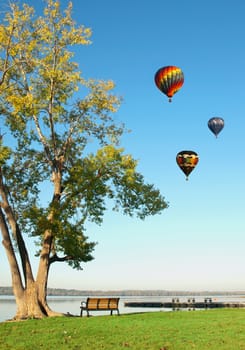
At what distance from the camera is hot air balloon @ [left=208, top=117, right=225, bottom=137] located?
4569 centimetres

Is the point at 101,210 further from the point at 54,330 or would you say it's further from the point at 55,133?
the point at 54,330

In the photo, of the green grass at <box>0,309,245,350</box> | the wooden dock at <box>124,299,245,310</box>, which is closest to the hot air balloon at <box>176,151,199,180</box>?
the green grass at <box>0,309,245,350</box>

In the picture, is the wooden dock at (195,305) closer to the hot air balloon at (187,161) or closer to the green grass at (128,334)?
the hot air balloon at (187,161)

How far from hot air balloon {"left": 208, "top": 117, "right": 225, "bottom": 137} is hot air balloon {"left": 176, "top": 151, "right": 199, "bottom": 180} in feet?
31.8

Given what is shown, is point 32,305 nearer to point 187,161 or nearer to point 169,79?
point 187,161

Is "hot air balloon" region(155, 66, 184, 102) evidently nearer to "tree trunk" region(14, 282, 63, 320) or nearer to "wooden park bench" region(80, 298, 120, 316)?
"wooden park bench" region(80, 298, 120, 316)

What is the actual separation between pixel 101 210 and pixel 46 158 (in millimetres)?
5094

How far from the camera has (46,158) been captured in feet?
96.1

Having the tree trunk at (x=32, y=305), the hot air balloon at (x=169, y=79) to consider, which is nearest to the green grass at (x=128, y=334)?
the tree trunk at (x=32, y=305)

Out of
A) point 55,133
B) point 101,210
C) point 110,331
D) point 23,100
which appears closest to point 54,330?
point 110,331

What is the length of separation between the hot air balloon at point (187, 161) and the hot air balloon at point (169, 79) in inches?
190

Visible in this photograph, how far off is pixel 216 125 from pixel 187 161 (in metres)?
10.7

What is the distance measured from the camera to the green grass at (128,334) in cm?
1367

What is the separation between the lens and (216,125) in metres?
45.8
